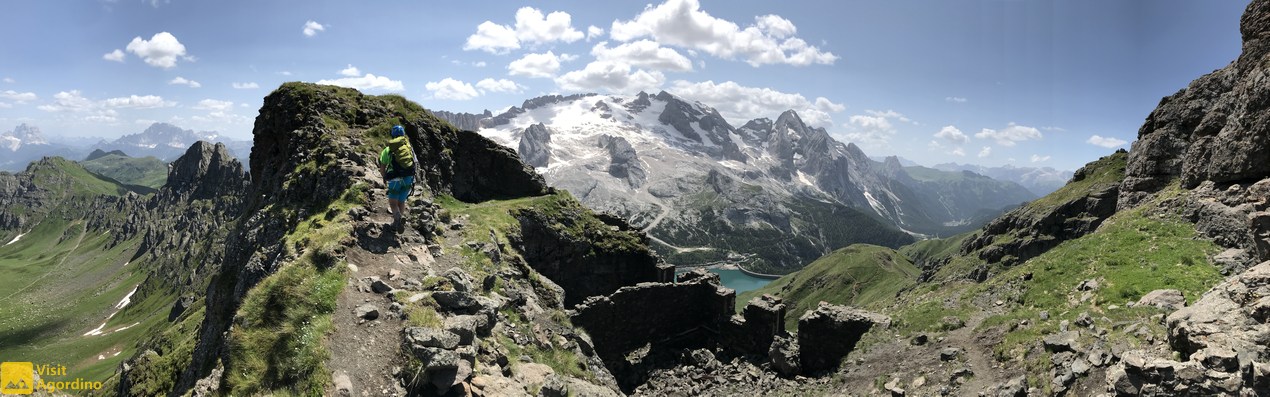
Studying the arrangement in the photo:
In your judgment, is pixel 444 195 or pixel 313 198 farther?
pixel 444 195

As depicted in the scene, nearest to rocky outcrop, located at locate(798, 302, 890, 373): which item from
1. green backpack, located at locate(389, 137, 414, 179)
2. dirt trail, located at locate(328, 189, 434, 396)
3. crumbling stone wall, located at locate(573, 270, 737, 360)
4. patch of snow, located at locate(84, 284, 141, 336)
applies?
crumbling stone wall, located at locate(573, 270, 737, 360)

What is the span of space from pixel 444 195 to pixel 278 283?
89.2 feet

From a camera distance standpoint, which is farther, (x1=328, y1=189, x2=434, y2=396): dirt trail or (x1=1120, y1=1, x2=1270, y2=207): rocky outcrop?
(x1=1120, y1=1, x2=1270, y2=207): rocky outcrop

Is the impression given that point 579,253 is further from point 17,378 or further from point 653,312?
point 17,378

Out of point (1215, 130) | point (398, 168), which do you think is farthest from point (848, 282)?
point (398, 168)

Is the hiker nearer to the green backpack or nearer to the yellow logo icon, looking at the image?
the green backpack

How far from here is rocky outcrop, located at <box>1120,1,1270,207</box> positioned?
1018 inches

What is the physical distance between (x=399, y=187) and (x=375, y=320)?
769 centimetres

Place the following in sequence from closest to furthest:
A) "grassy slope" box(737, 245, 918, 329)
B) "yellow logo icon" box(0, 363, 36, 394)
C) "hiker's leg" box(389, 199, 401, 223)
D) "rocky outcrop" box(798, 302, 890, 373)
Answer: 1. "yellow logo icon" box(0, 363, 36, 394)
2. "hiker's leg" box(389, 199, 401, 223)
3. "rocky outcrop" box(798, 302, 890, 373)
4. "grassy slope" box(737, 245, 918, 329)

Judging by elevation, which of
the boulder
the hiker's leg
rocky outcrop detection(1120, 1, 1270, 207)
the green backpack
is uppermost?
rocky outcrop detection(1120, 1, 1270, 207)

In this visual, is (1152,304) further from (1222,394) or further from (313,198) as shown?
(313,198)

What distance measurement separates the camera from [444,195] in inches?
1729

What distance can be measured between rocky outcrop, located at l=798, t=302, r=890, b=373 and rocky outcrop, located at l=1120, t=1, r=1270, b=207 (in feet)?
61.1

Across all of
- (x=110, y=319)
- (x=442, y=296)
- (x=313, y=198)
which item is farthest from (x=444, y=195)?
(x=110, y=319)
